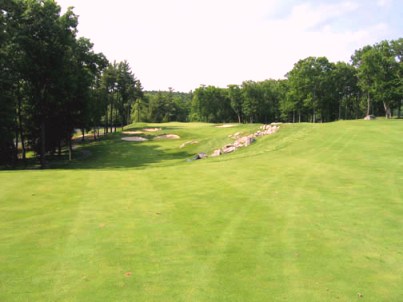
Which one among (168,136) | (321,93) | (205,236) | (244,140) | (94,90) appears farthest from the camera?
(321,93)

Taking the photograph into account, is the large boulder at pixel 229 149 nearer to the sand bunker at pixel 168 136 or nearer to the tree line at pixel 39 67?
the tree line at pixel 39 67

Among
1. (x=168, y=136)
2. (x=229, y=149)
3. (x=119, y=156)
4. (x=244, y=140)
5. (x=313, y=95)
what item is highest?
(x=313, y=95)

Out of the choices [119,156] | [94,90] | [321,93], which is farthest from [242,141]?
[321,93]

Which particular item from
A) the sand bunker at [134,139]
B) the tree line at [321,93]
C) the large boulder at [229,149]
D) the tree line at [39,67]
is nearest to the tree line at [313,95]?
the tree line at [321,93]

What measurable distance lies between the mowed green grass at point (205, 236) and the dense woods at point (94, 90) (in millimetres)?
20186

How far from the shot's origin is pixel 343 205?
492 inches

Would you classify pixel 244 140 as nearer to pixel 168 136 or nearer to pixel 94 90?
pixel 168 136

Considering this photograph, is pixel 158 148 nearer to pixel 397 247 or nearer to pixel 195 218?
pixel 195 218

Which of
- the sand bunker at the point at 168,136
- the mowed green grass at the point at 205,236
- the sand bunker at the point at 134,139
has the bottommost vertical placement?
the mowed green grass at the point at 205,236

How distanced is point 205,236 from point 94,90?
57731 millimetres

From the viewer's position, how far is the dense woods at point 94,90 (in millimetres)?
34469

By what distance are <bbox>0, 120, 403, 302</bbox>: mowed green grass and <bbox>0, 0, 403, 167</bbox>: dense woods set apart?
20186 mm

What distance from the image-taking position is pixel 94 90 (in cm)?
6212

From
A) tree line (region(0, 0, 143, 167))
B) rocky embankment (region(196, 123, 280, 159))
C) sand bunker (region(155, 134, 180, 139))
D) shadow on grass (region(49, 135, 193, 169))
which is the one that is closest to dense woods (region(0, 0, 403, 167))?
tree line (region(0, 0, 143, 167))
